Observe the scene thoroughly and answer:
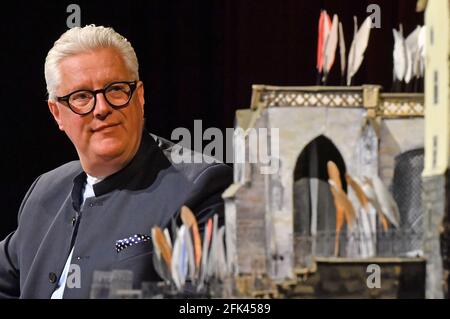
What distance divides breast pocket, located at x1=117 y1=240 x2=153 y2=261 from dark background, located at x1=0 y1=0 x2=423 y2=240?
2.42 feet

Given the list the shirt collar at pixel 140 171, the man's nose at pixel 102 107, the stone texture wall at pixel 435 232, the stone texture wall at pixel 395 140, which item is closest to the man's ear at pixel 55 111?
the man's nose at pixel 102 107

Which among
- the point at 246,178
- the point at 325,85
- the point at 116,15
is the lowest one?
the point at 246,178

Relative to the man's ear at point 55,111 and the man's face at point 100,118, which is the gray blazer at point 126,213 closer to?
the man's face at point 100,118

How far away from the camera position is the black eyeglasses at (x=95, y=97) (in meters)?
6.38

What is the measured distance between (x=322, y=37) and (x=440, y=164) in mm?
1090

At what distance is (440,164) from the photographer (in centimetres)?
631

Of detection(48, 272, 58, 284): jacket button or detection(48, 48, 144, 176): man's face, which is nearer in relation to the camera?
detection(48, 48, 144, 176): man's face

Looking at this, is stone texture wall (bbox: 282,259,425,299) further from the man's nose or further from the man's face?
the man's nose

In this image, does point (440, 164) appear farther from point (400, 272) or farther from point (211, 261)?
point (211, 261)

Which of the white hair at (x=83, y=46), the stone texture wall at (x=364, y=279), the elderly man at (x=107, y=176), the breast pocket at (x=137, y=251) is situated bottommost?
the stone texture wall at (x=364, y=279)

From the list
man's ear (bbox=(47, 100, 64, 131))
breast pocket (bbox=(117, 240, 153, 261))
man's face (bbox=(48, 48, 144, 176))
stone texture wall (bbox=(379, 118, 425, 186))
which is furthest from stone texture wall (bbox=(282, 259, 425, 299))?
man's ear (bbox=(47, 100, 64, 131))

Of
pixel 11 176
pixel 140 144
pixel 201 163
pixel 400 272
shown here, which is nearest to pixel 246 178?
pixel 201 163

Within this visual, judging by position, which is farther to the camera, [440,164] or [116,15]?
[116,15]

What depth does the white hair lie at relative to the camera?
6.38 m
